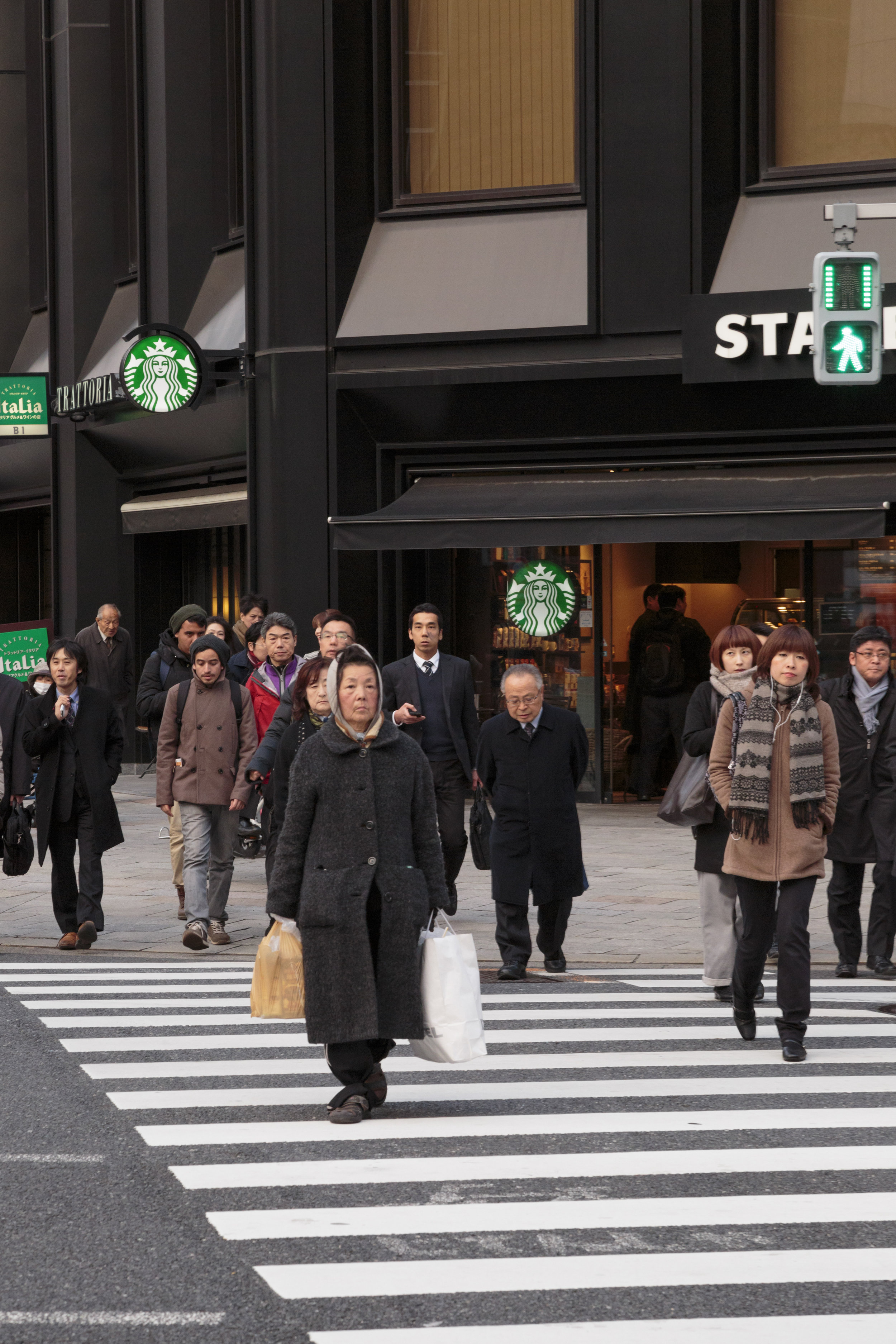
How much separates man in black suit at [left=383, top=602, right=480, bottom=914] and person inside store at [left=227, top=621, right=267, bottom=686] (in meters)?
2.49

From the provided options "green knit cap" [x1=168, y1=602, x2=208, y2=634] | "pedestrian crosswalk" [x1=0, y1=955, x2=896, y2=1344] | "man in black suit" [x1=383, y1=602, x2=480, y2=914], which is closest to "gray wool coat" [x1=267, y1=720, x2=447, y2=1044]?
"pedestrian crosswalk" [x1=0, y1=955, x2=896, y2=1344]

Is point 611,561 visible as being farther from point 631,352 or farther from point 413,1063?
point 413,1063

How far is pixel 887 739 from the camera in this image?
10000 millimetres

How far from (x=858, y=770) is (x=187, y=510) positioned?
12667 millimetres

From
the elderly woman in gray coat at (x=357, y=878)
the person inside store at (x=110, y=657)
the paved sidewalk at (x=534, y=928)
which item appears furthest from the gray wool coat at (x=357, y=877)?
the person inside store at (x=110, y=657)

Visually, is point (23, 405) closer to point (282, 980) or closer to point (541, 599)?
point (541, 599)

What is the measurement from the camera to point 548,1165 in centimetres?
597

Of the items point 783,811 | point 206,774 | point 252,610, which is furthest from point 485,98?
point 783,811

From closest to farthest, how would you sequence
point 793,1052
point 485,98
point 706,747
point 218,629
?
point 793,1052, point 706,747, point 218,629, point 485,98

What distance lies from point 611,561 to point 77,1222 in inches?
526

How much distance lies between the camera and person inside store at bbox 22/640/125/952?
11.1m

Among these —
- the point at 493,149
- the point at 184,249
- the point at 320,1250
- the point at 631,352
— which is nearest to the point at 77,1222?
the point at 320,1250

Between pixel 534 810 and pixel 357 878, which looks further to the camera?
pixel 534 810

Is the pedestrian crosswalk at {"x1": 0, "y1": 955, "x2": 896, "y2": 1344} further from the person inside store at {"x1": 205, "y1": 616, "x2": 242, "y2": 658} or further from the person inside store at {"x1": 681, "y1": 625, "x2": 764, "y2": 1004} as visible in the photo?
the person inside store at {"x1": 205, "y1": 616, "x2": 242, "y2": 658}
